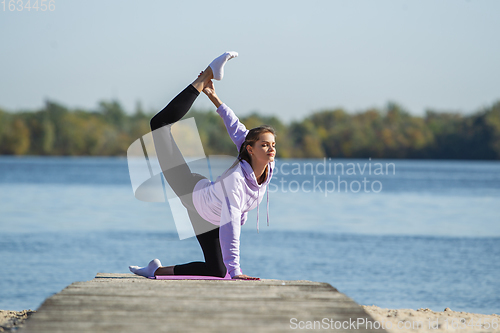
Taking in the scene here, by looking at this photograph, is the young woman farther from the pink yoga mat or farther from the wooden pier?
the wooden pier

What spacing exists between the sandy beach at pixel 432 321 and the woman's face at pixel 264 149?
151 centimetres

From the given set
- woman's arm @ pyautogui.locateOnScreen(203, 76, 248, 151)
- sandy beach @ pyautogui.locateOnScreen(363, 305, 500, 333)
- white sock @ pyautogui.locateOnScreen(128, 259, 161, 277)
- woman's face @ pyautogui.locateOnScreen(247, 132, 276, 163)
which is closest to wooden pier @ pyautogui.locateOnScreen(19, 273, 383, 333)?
A: white sock @ pyautogui.locateOnScreen(128, 259, 161, 277)

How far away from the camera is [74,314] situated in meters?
2.95

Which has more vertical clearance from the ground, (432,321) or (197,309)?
(197,309)

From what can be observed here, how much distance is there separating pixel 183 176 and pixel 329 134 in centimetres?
7706

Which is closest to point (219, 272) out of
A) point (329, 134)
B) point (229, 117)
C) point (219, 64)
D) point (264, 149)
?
point (264, 149)

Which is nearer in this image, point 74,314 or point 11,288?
point 74,314

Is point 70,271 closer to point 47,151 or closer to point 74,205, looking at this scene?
point 74,205

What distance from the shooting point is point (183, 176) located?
4324mm

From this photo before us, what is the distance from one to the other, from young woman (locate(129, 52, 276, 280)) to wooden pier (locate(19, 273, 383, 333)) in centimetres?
39

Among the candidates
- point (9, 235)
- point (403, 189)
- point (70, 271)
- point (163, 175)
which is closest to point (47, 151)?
point (403, 189)

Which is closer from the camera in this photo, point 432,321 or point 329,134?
point 432,321

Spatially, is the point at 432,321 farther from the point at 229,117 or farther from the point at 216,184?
the point at 229,117

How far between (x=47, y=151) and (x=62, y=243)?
71.3 metres
